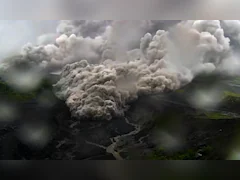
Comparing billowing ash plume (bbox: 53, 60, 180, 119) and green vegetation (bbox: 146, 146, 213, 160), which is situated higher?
billowing ash plume (bbox: 53, 60, 180, 119)

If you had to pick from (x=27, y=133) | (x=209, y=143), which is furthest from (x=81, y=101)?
(x=209, y=143)

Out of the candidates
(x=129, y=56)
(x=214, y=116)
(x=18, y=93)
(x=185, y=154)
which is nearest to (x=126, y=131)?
(x=185, y=154)

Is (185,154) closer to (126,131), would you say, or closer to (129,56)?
(126,131)

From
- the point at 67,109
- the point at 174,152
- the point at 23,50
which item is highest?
the point at 23,50

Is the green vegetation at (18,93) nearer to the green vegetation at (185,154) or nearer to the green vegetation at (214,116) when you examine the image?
the green vegetation at (185,154)

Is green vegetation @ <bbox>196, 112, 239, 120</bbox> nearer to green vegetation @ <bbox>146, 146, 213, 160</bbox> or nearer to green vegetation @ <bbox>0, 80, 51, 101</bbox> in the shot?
green vegetation @ <bbox>146, 146, 213, 160</bbox>

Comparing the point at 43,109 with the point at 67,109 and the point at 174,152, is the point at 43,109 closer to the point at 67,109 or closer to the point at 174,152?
the point at 67,109

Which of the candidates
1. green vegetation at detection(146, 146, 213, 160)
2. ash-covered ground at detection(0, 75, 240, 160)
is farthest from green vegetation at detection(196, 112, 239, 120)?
green vegetation at detection(146, 146, 213, 160)

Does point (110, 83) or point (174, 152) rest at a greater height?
point (110, 83)
